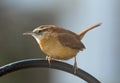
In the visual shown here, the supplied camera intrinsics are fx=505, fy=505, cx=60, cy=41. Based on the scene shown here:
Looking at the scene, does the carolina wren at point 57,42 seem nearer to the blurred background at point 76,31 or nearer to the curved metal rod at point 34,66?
the curved metal rod at point 34,66

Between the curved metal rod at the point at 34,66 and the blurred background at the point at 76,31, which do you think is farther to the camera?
the blurred background at the point at 76,31

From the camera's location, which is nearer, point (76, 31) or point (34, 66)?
point (34, 66)

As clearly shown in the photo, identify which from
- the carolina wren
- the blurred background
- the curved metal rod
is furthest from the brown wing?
the blurred background

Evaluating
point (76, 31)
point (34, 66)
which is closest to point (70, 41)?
point (34, 66)

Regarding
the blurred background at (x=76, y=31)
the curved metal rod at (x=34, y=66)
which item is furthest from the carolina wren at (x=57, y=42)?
the blurred background at (x=76, y=31)

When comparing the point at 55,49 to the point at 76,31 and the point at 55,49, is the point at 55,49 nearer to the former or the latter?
the point at 55,49

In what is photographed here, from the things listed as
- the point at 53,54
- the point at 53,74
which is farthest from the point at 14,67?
the point at 53,74

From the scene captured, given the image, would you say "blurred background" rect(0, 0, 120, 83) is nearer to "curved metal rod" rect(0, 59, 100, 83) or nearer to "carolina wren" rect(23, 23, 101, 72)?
"carolina wren" rect(23, 23, 101, 72)
